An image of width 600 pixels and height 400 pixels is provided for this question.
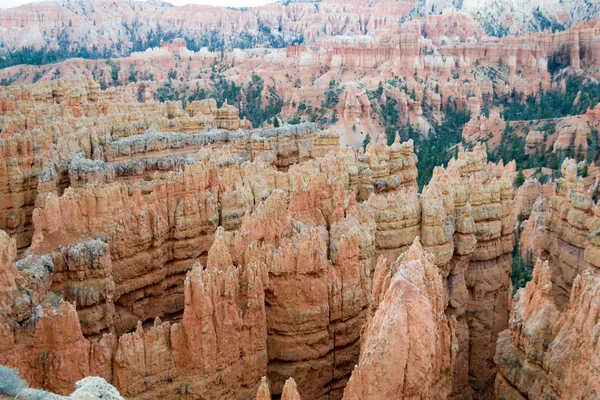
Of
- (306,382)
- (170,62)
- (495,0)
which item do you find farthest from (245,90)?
(495,0)

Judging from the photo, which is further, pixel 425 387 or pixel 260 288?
pixel 260 288

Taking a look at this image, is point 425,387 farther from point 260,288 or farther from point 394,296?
point 260,288

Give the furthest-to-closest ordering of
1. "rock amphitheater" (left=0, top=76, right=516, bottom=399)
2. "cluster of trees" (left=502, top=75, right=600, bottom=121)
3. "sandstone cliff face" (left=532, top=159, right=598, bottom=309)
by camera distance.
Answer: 1. "cluster of trees" (left=502, top=75, right=600, bottom=121)
2. "sandstone cliff face" (left=532, top=159, right=598, bottom=309)
3. "rock amphitheater" (left=0, top=76, right=516, bottom=399)

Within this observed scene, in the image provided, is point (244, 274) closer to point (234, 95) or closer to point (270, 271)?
point (270, 271)

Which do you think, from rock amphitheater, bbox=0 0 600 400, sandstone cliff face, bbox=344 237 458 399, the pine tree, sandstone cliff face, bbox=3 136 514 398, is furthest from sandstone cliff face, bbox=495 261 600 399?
the pine tree

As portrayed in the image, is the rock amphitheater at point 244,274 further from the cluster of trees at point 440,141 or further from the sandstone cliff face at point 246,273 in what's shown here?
the cluster of trees at point 440,141

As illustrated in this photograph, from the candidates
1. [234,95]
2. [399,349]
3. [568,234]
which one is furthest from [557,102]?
[399,349]

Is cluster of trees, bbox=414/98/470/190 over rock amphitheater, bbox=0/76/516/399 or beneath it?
beneath

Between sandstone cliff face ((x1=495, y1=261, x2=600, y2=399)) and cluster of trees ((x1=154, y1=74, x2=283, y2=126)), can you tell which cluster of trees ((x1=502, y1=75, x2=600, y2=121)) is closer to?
cluster of trees ((x1=154, y1=74, x2=283, y2=126))
